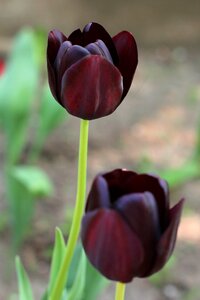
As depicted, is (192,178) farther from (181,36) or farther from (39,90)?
(181,36)

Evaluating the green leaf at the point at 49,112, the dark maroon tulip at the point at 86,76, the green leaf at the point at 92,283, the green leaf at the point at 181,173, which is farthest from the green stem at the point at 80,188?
the green leaf at the point at 181,173

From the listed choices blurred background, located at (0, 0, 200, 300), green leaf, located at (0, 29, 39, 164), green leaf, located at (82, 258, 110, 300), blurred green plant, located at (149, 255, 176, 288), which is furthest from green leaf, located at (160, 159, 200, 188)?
green leaf, located at (82, 258, 110, 300)

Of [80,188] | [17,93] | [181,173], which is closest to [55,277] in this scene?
[80,188]

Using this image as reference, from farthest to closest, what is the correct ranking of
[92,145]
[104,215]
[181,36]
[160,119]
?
[181,36], [160,119], [92,145], [104,215]

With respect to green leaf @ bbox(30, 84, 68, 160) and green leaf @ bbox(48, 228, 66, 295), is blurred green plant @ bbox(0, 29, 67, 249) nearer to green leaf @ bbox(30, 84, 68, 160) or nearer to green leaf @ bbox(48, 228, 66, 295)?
green leaf @ bbox(30, 84, 68, 160)

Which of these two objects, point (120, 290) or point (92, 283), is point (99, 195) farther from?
point (92, 283)

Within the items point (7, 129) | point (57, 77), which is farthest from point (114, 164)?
point (57, 77)
